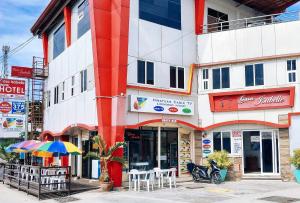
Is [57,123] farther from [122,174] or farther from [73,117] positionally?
[122,174]

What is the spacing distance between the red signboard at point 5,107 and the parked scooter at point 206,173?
13.4 m

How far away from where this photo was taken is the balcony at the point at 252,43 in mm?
22766

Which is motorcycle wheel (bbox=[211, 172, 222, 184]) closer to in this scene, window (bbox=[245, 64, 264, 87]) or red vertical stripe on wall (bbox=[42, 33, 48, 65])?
window (bbox=[245, 64, 264, 87])

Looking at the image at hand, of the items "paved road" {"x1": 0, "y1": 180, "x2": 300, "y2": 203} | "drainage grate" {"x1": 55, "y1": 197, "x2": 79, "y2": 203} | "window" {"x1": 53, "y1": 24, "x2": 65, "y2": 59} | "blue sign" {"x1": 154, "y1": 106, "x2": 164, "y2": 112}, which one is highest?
"window" {"x1": 53, "y1": 24, "x2": 65, "y2": 59}

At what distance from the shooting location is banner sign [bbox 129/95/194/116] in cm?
2153

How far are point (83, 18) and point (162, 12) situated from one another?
17.8ft

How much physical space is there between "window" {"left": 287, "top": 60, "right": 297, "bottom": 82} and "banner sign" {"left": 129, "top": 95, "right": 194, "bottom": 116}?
6.28 meters

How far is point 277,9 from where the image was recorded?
102 ft

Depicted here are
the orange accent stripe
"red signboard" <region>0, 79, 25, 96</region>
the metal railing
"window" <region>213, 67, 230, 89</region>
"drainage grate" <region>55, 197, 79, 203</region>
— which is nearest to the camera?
Answer: "drainage grate" <region>55, 197, 79, 203</region>

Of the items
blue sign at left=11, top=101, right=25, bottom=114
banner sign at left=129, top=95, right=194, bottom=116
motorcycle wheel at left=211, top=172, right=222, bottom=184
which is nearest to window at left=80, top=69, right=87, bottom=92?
banner sign at left=129, top=95, right=194, bottom=116

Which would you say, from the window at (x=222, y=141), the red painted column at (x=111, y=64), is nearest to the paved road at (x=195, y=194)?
the red painted column at (x=111, y=64)

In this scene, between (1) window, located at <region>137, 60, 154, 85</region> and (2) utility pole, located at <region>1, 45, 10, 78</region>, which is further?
(2) utility pole, located at <region>1, 45, 10, 78</region>

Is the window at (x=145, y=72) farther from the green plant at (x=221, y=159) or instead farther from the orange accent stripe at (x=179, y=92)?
the green plant at (x=221, y=159)

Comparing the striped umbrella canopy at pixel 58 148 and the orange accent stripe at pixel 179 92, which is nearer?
the striped umbrella canopy at pixel 58 148
